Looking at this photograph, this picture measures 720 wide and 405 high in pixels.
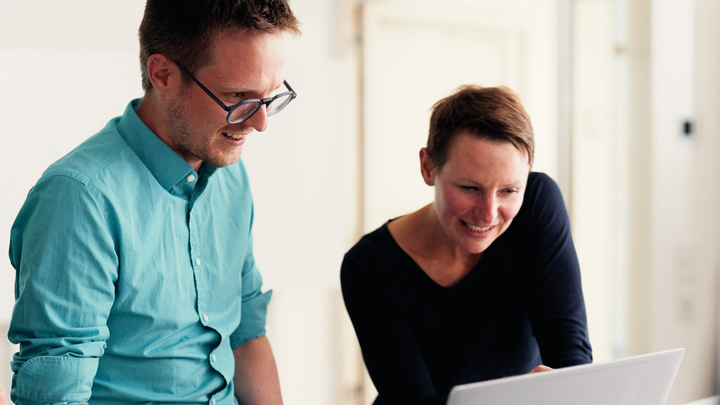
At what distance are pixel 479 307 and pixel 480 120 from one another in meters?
0.40

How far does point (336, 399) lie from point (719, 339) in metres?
1.86

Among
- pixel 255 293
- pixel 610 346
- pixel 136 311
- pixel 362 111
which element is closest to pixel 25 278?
pixel 136 311

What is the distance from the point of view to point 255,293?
1296 millimetres

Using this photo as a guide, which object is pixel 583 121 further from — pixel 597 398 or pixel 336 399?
pixel 597 398

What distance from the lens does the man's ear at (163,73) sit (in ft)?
3.33

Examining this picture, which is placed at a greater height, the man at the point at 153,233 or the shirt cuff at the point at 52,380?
the man at the point at 153,233

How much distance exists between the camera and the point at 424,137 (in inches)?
123

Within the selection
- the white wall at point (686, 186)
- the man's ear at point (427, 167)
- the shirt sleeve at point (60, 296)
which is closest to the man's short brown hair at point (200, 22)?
the shirt sleeve at point (60, 296)

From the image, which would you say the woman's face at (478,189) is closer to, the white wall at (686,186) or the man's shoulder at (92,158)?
the man's shoulder at (92,158)

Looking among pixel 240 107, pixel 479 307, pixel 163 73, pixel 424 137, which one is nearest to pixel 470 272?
pixel 479 307

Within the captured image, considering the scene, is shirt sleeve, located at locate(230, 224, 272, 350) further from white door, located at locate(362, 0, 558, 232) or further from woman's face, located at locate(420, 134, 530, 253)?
white door, located at locate(362, 0, 558, 232)

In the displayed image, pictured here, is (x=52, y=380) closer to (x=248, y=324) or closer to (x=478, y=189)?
(x=248, y=324)

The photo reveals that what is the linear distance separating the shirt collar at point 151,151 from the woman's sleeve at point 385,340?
1.32 feet

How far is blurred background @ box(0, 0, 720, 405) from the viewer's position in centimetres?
261
